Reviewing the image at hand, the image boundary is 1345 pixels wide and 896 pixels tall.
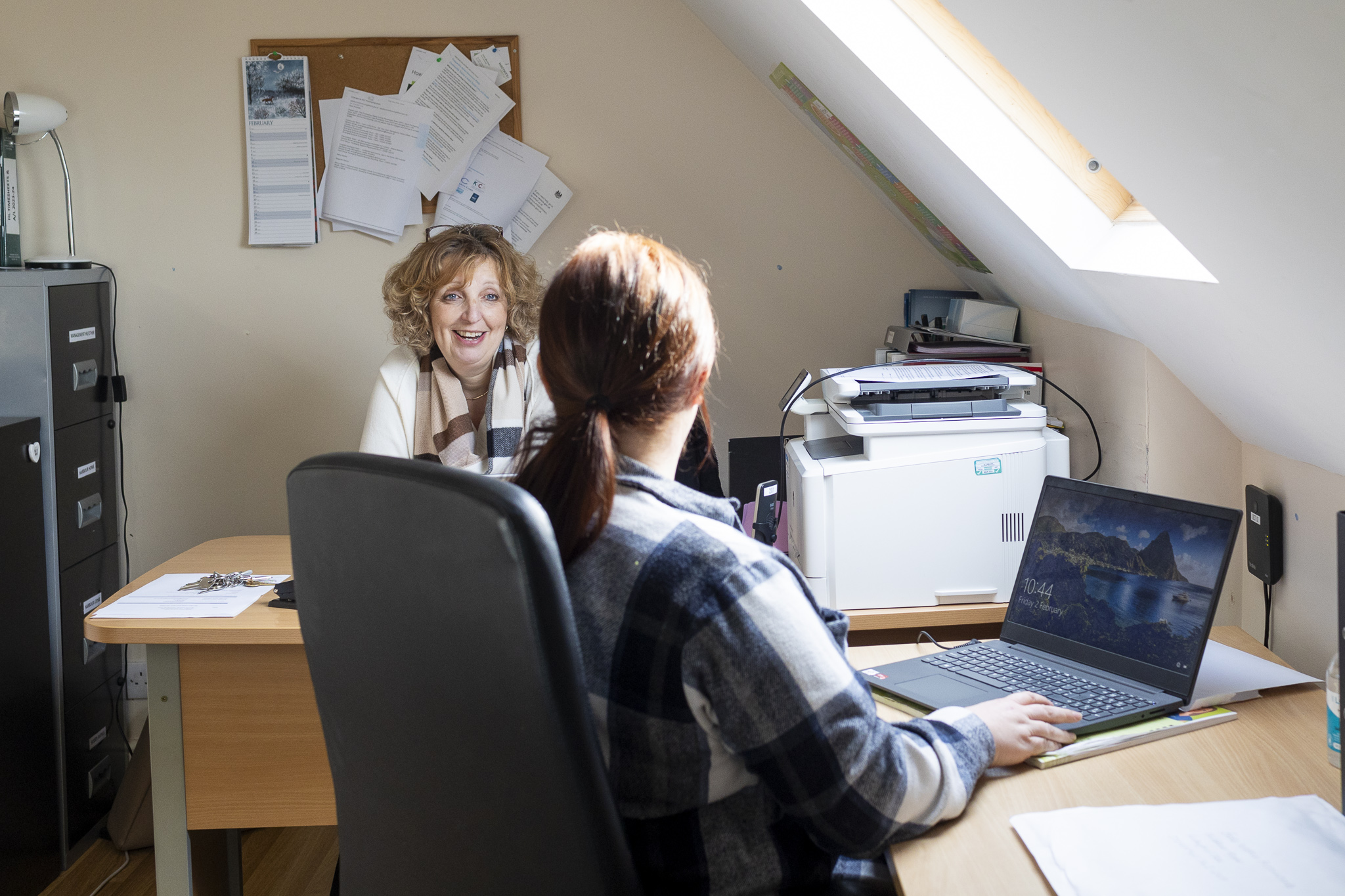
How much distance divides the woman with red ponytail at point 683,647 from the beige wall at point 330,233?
1.77 m

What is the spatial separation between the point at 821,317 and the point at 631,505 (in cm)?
190

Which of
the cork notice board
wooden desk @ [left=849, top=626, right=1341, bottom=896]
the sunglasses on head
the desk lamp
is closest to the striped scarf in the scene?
the sunglasses on head

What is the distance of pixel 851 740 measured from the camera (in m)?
0.86

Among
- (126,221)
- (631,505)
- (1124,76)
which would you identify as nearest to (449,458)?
(126,221)

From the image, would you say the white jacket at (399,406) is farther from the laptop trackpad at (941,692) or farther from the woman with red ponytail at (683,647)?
the woman with red ponytail at (683,647)

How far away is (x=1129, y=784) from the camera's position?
1009mm

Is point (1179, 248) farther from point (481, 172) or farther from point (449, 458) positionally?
point (481, 172)

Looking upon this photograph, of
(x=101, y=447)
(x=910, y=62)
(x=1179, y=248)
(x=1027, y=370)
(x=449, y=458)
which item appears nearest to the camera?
(x=1179, y=248)

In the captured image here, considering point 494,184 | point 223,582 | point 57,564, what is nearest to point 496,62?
point 494,184

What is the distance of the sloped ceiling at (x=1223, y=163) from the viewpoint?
0.66 meters

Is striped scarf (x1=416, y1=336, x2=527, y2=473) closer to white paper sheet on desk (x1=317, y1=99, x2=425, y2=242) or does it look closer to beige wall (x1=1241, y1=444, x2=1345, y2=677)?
white paper sheet on desk (x1=317, y1=99, x2=425, y2=242)

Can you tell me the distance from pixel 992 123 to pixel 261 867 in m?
2.10

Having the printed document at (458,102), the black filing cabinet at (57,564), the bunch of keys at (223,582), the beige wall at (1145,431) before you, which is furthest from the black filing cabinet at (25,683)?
the beige wall at (1145,431)

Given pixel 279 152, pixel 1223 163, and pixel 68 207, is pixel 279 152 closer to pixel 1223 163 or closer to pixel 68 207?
pixel 68 207
